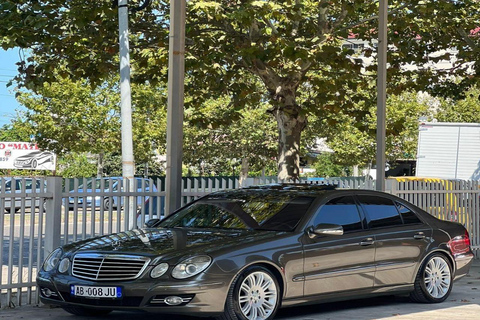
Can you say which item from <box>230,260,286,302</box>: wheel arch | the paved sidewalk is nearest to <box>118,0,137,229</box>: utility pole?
the paved sidewalk

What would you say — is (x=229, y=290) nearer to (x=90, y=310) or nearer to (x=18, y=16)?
(x=90, y=310)

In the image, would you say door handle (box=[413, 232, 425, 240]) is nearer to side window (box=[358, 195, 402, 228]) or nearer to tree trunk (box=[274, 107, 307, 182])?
side window (box=[358, 195, 402, 228])

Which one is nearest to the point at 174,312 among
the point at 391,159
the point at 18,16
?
the point at 18,16

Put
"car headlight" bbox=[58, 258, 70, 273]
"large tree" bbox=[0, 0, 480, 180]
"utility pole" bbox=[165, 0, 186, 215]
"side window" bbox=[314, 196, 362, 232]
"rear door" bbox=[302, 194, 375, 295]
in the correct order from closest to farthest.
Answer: "car headlight" bbox=[58, 258, 70, 273] → "rear door" bbox=[302, 194, 375, 295] → "side window" bbox=[314, 196, 362, 232] → "utility pole" bbox=[165, 0, 186, 215] → "large tree" bbox=[0, 0, 480, 180]

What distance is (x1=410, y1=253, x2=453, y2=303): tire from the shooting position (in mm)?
10484

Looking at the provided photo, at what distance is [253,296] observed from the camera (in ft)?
27.8

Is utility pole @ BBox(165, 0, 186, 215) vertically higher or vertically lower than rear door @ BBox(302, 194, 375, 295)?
higher

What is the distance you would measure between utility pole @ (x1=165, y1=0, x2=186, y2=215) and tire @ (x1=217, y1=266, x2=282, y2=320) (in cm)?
289

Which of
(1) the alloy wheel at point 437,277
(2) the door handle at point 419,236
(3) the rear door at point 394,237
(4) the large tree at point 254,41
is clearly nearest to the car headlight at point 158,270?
(3) the rear door at point 394,237

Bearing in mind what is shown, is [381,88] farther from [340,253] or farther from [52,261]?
[52,261]

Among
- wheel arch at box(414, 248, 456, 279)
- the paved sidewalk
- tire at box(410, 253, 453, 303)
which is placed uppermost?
wheel arch at box(414, 248, 456, 279)

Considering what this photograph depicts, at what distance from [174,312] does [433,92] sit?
49.6ft

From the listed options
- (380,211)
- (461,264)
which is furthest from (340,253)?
(461,264)

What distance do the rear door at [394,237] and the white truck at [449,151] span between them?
1756 cm
